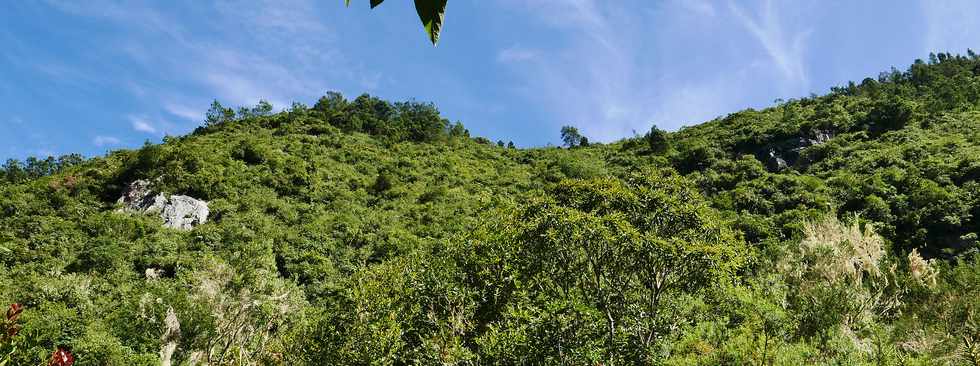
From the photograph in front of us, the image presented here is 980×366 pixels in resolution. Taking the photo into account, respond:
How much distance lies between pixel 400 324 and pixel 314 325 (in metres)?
3.49

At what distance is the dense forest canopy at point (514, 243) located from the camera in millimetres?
14664

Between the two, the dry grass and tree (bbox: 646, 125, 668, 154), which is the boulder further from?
the dry grass

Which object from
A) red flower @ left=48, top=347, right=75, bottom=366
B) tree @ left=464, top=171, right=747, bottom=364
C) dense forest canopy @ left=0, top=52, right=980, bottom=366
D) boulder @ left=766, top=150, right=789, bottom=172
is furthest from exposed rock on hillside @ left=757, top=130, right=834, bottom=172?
red flower @ left=48, top=347, right=75, bottom=366

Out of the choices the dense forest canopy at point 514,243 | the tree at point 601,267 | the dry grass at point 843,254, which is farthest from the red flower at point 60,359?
the dry grass at point 843,254

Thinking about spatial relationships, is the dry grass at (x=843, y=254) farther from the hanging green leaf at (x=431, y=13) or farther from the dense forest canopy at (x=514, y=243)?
the hanging green leaf at (x=431, y=13)

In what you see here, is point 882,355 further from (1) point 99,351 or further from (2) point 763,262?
(1) point 99,351

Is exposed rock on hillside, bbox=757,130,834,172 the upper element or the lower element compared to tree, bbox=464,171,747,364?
upper

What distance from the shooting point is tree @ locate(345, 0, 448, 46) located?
1020mm

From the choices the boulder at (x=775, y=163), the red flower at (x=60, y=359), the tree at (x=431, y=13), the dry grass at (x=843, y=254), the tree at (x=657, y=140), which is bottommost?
the red flower at (x=60, y=359)

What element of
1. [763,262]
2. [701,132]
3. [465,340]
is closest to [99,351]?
[465,340]

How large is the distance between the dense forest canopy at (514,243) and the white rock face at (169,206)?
0.95 metres

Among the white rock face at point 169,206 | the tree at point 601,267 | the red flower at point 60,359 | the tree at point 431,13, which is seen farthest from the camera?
the white rock face at point 169,206

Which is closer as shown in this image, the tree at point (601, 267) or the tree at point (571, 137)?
the tree at point (601, 267)

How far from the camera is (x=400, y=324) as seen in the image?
16047mm
